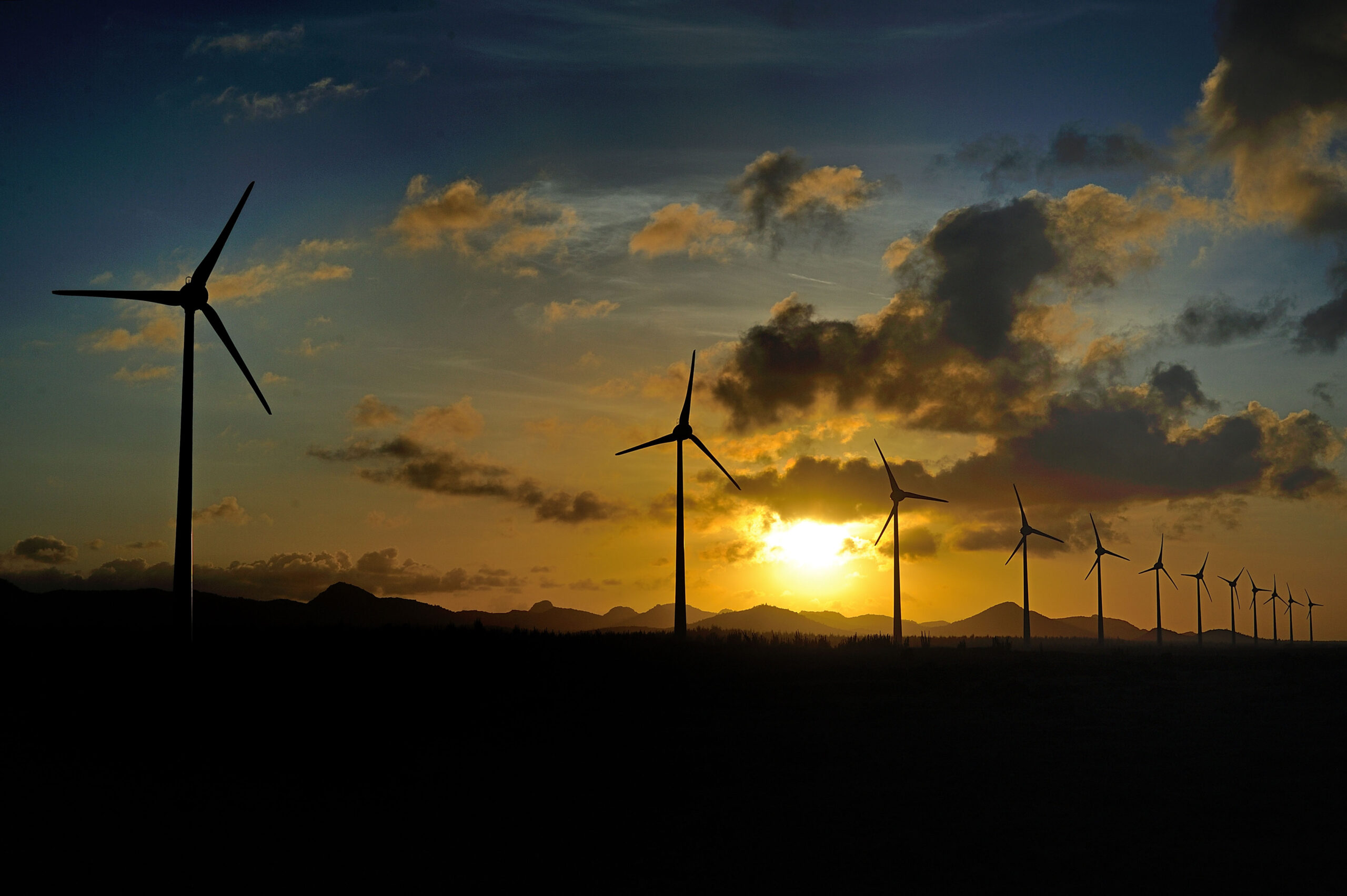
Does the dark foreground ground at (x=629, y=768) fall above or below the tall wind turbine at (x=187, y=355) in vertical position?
below

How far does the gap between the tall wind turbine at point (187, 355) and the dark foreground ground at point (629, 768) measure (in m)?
3.76

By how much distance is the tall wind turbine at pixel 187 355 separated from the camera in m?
43.4

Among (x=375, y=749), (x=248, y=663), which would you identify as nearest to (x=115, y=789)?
(x=375, y=749)

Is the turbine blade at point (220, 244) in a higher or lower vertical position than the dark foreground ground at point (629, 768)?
higher

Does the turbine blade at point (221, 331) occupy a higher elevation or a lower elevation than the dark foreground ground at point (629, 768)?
higher

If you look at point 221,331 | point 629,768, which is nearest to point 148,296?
point 221,331

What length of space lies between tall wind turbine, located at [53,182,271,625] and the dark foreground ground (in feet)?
12.3

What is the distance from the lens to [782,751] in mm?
32875

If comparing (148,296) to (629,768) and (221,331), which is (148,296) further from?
(629,768)

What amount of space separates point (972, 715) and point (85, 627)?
44.3 meters

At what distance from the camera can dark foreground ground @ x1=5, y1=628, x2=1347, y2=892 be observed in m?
20.3

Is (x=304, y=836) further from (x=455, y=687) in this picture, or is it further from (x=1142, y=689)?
(x=1142, y=689)

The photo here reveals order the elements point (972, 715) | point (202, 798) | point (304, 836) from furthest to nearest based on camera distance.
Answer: point (972, 715) < point (202, 798) < point (304, 836)

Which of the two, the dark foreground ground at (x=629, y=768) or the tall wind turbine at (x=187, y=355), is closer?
the dark foreground ground at (x=629, y=768)
